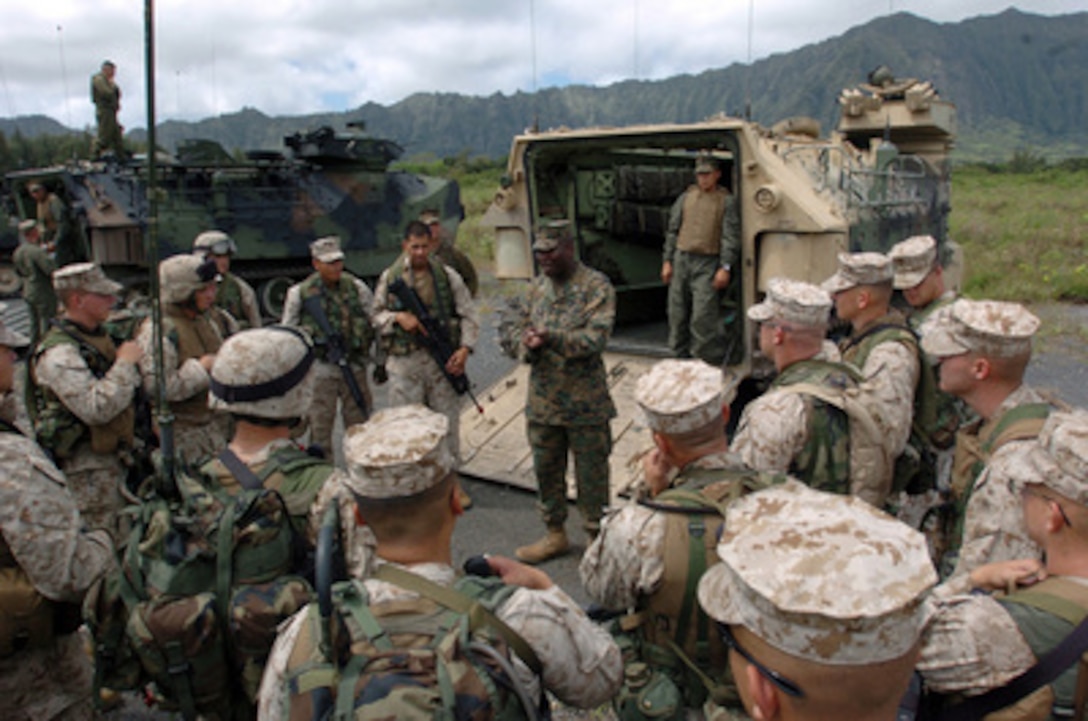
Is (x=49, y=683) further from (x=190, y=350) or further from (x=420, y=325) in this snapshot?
(x=420, y=325)

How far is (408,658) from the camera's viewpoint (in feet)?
4.38

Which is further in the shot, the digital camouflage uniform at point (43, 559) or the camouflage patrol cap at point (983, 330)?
the camouflage patrol cap at point (983, 330)

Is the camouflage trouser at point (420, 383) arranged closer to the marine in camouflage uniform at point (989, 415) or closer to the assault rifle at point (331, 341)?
the assault rifle at point (331, 341)

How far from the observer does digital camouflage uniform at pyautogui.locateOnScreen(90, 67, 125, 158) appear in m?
12.3

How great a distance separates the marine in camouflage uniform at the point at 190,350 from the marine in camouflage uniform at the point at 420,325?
1.17 m

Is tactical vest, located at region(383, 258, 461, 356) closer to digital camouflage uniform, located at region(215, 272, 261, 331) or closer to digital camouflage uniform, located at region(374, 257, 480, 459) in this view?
digital camouflage uniform, located at region(374, 257, 480, 459)

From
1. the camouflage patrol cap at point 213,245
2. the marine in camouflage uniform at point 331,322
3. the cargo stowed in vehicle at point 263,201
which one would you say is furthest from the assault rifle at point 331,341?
the cargo stowed in vehicle at point 263,201

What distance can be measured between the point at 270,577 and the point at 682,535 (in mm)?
1024

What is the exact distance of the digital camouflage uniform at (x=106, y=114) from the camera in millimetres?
12312

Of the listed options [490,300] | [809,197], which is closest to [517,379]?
[809,197]

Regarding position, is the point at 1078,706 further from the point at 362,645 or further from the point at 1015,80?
the point at 1015,80

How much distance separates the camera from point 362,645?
1.37m

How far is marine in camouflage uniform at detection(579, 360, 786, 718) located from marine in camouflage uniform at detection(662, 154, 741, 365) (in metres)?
3.38

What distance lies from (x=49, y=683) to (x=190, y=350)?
1.91 metres
